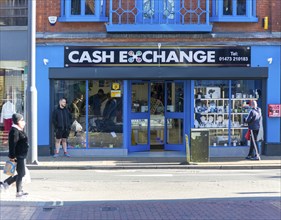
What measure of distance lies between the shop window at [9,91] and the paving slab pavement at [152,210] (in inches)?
332

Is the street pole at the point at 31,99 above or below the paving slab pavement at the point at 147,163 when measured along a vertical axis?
above

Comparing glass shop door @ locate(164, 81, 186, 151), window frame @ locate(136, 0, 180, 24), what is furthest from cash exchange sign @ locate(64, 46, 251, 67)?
glass shop door @ locate(164, 81, 186, 151)

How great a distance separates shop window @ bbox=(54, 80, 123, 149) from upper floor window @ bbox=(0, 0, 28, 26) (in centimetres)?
240

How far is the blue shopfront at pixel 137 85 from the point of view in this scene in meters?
15.6

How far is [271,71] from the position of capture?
15.7 meters

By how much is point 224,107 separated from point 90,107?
456cm

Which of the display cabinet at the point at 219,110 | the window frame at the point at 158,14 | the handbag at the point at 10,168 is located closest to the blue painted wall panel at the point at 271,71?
the display cabinet at the point at 219,110

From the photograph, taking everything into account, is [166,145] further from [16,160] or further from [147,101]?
[16,160]

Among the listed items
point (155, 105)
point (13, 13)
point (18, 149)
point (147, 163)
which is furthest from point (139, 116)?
point (18, 149)

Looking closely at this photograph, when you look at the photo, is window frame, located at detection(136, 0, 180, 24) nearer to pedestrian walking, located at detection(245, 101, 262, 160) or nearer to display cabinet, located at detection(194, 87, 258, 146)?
display cabinet, located at detection(194, 87, 258, 146)

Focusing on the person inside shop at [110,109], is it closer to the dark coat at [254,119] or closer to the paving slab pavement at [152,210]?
the dark coat at [254,119]

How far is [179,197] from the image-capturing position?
8.79m

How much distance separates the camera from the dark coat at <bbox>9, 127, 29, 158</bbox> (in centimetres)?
859

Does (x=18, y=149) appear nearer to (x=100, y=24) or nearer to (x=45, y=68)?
(x=45, y=68)
